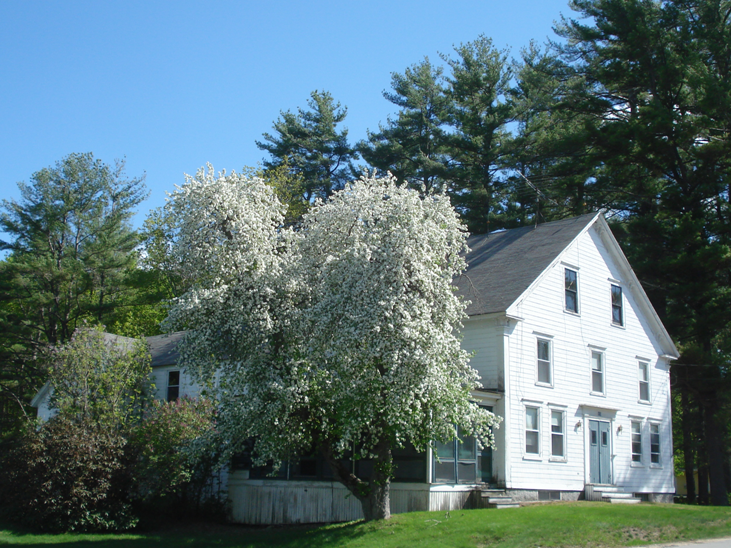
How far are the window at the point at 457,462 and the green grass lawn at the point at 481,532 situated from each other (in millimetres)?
1678

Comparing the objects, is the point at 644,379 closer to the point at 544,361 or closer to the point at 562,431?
the point at 562,431

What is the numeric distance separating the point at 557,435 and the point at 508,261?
607cm

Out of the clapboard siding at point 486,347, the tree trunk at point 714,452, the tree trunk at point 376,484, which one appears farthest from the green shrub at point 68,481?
the tree trunk at point 714,452

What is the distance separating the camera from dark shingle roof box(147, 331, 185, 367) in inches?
1017

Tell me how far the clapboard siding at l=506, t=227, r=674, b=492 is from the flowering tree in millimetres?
5191

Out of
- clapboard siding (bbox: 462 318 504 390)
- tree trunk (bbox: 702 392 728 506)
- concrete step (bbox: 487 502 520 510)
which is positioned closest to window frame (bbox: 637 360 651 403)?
tree trunk (bbox: 702 392 728 506)

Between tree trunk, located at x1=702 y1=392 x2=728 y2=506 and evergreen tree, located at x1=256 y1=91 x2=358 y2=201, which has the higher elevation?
evergreen tree, located at x1=256 y1=91 x2=358 y2=201

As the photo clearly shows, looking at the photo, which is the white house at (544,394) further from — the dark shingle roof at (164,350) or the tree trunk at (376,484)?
the tree trunk at (376,484)

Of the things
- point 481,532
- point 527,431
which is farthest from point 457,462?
point 481,532

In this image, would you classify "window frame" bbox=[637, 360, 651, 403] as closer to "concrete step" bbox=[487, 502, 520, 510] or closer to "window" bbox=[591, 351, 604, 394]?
"window" bbox=[591, 351, 604, 394]

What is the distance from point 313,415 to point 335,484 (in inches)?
194

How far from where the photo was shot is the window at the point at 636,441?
24.2 metres

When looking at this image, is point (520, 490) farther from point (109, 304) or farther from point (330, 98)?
point (330, 98)

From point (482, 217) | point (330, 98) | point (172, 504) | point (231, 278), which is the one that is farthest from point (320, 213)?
point (330, 98)
